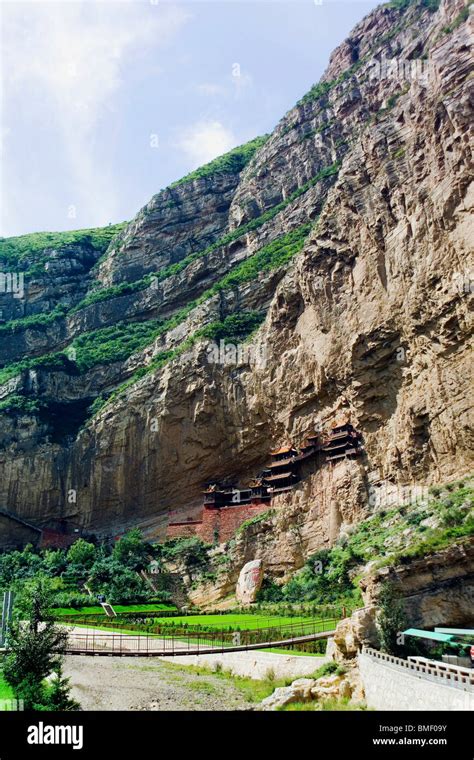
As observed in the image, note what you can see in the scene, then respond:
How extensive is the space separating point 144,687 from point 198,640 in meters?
6.70

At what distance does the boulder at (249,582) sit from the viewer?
1750 inches

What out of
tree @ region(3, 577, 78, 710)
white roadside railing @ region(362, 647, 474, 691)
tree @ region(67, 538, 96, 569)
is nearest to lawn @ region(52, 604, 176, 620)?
tree @ region(67, 538, 96, 569)

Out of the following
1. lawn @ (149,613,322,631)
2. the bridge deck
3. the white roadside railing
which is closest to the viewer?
the white roadside railing

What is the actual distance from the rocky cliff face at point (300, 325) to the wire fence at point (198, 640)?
575 inches

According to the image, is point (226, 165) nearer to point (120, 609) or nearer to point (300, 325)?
point (300, 325)

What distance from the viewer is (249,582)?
45.3 m

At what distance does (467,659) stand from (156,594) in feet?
101

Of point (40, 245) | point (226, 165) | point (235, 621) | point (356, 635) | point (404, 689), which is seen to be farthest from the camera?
point (40, 245)

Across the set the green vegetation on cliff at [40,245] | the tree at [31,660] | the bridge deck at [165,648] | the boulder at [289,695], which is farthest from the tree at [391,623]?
the green vegetation on cliff at [40,245]

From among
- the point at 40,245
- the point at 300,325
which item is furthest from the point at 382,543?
the point at 40,245

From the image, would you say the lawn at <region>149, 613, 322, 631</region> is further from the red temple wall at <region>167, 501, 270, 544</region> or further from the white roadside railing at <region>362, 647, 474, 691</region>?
the red temple wall at <region>167, 501, 270, 544</region>

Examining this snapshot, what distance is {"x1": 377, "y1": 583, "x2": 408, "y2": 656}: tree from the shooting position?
78.8 ft

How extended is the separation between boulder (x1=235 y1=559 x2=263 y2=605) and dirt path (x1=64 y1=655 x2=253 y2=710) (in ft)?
49.2
